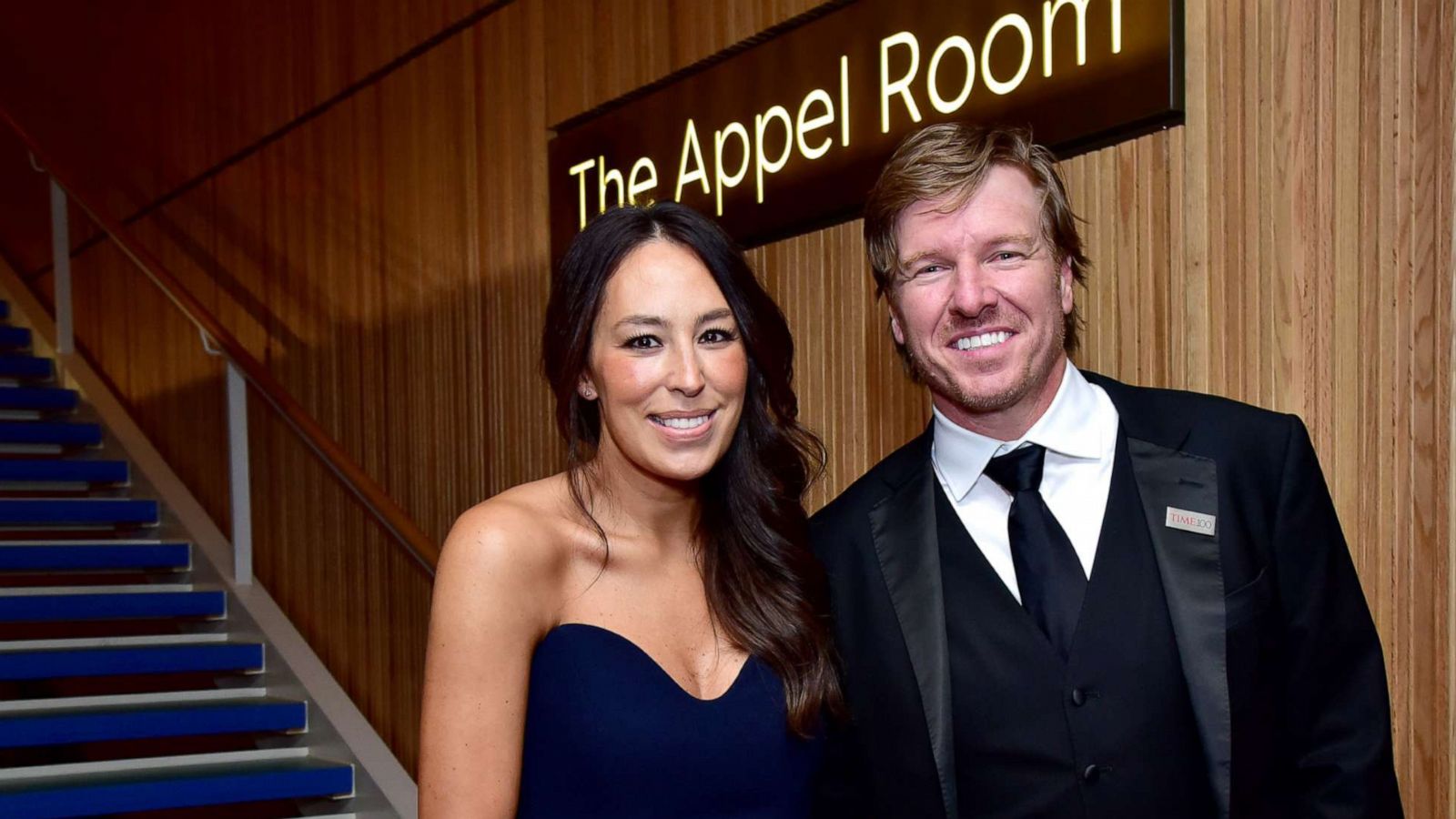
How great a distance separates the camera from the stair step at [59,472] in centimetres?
551

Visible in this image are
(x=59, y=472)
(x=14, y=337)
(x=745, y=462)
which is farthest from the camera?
(x=14, y=337)

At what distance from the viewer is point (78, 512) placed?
17.7 feet

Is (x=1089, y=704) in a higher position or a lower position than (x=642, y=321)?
lower

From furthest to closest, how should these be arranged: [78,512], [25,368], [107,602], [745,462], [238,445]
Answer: [25,368] < [78,512] < [238,445] < [107,602] < [745,462]

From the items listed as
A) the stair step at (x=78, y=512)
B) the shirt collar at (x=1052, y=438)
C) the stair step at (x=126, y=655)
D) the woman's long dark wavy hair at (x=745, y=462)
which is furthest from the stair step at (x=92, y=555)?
the shirt collar at (x=1052, y=438)

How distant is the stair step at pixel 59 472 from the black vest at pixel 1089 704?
4434 mm

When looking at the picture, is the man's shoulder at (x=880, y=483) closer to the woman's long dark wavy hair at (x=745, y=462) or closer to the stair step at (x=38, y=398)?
the woman's long dark wavy hair at (x=745, y=462)

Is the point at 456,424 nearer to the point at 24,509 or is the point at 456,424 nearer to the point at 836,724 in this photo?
the point at 24,509

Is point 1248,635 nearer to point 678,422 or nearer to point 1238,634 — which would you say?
point 1238,634

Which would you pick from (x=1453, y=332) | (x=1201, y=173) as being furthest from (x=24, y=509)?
(x=1453, y=332)

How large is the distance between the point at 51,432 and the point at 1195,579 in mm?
5039

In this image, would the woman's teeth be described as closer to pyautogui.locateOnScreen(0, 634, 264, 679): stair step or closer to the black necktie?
the black necktie

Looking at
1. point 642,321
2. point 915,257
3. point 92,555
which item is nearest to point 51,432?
point 92,555

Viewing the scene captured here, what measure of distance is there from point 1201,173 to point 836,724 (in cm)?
116
